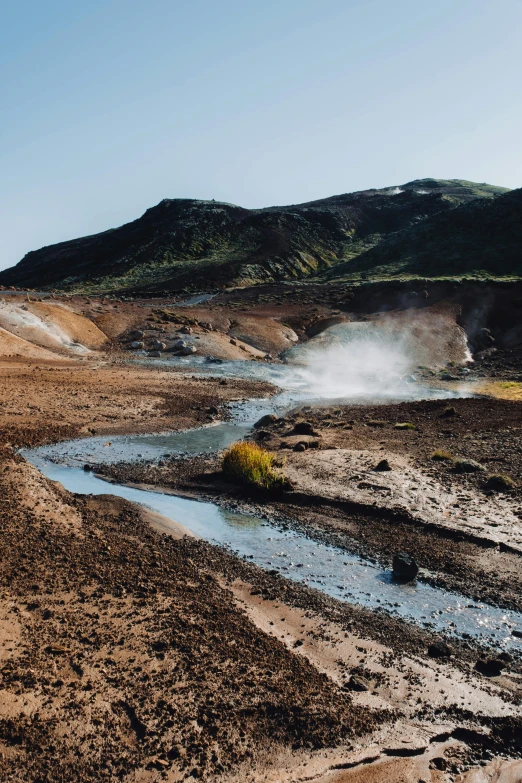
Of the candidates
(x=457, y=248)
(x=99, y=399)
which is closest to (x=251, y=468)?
(x=99, y=399)

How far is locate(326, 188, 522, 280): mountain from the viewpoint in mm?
73062

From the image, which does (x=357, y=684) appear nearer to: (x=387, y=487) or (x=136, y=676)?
(x=136, y=676)

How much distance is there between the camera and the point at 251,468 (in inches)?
773

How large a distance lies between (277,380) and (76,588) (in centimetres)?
3213

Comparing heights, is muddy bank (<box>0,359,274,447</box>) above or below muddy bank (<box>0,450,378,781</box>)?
above

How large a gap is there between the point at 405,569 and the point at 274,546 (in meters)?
3.21

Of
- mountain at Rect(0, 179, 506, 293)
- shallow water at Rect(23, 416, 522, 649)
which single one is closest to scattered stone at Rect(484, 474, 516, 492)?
shallow water at Rect(23, 416, 522, 649)

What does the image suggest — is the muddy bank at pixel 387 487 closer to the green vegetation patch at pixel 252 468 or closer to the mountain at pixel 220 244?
the green vegetation patch at pixel 252 468

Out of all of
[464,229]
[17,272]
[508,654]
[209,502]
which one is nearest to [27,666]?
[508,654]

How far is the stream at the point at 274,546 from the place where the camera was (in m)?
12.2

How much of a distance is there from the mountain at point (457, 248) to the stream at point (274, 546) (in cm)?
5353

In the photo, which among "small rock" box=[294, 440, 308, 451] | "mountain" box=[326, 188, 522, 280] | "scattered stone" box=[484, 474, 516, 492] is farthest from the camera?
"mountain" box=[326, 188, 522, 280]

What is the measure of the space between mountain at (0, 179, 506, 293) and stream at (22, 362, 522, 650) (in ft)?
199

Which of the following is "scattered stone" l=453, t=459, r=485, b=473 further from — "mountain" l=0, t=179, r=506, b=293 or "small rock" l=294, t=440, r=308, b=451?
"mountain" l=0, t=179, r=506, b=293
